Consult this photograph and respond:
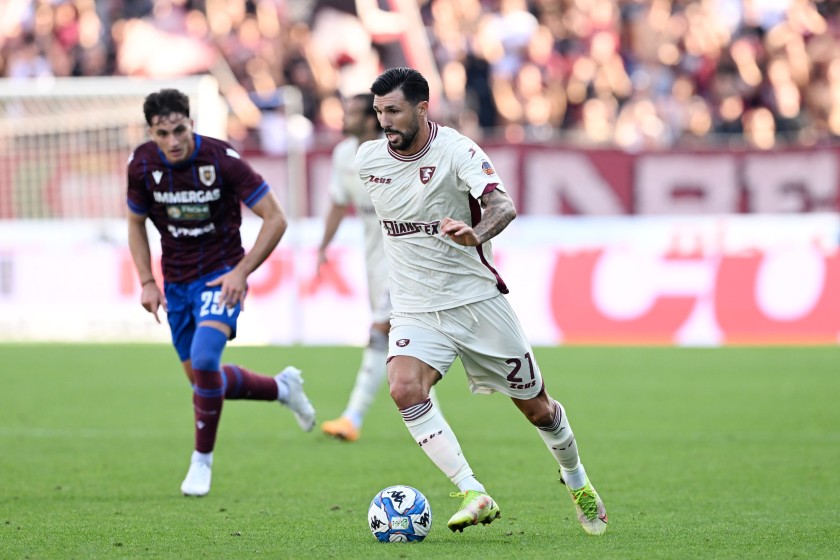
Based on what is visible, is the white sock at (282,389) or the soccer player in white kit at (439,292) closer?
the soccer player in white kit at (439,292)

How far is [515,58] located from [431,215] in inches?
641

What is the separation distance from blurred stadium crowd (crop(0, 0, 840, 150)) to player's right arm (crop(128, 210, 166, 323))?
1216 cm

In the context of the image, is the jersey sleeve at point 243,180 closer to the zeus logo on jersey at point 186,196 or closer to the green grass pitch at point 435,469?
the zeus logo on jersey at point 186,196

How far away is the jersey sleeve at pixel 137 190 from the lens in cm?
829

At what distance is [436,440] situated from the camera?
6.41m

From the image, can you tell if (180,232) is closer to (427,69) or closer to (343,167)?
(343,167)

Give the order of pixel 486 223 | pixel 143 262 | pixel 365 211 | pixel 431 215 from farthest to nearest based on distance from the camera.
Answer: pixel 365 211
pixel 143 262
pixel 431 215
pixel 486 223

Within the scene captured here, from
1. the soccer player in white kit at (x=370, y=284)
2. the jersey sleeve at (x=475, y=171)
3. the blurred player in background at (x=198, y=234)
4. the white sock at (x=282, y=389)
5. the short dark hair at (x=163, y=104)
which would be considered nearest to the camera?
the jersey sleeve at (x=475, y=171)

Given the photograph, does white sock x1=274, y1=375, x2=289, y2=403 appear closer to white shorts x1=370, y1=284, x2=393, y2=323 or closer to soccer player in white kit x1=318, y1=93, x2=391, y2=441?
soccer player in white kit x1=318, y1=93, x2=391, y2=441

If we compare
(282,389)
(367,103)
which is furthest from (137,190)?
(367,103)

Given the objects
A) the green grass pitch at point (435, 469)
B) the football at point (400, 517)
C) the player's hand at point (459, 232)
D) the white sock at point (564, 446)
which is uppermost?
the player's hand at point (459, 232)

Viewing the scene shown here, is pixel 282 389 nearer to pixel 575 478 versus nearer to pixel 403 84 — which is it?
pixel 575 478

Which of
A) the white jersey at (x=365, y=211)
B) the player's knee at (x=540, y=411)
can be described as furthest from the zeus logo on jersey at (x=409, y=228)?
the white jersey at (x=365, y=211)

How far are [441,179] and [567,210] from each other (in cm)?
1373
